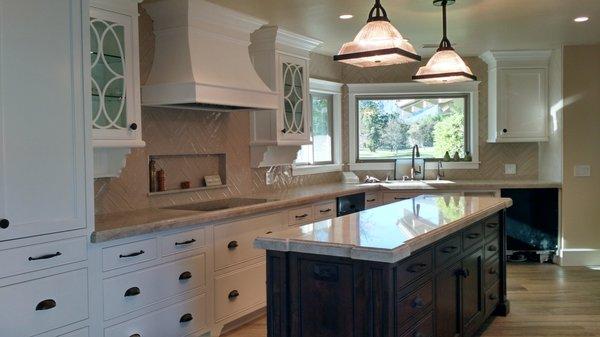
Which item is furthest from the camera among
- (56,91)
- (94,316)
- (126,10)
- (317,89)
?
(317,89)

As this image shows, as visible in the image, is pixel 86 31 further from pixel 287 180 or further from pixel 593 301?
pixel 593 301

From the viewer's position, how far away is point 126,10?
3.46 metres

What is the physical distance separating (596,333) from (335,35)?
10.7 ft

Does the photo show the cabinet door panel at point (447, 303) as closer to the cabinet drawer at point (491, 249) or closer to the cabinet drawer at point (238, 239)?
the cabinet drawer at point (491, 249)

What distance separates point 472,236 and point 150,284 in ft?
6.65

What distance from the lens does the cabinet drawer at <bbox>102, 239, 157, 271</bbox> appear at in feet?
9.80

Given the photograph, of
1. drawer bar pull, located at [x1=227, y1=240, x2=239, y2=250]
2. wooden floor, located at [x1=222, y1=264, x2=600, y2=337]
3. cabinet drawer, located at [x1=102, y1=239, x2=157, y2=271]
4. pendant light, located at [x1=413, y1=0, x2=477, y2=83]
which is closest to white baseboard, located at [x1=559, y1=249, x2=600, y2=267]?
wooden floor, located at [x1=222, y1=264, x2=600, y2=337]

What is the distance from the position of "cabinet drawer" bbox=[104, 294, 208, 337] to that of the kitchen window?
273 centimetres

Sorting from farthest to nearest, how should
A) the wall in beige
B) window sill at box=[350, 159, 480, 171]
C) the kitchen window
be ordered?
1. window sill at box=[350, 159, 480, 171]
2. the kitchen window
3. the wall in beige

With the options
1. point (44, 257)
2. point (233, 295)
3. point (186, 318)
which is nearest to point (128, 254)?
point (44, 257)

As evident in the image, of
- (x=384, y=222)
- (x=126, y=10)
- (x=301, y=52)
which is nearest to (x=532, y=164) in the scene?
(x=301, y=52)

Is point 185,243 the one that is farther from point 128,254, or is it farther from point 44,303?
point 44,303

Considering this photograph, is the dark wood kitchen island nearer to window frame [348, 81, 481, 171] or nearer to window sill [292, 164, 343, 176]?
window sill [292, 164, 343, 176]

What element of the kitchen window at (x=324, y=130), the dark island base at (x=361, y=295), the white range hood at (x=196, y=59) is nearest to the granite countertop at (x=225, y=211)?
the kitchen window at (x=324, y=130)
